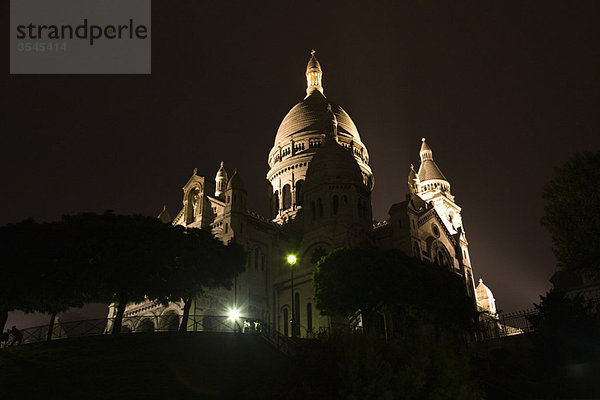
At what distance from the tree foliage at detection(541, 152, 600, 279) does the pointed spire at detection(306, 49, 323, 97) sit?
2687 inches

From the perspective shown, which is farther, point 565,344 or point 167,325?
point 167,325

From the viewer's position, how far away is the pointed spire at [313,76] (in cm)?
9811

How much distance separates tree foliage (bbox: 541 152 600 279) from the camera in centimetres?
3078

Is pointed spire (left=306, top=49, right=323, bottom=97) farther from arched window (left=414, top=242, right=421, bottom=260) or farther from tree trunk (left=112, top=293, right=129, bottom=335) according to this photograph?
tree trunk (left=112, top=293, right=129, bottom=335)

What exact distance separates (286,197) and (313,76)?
102 feet

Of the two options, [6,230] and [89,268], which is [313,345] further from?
[6,230]

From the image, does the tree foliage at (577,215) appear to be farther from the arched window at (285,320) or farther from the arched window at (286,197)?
the arched window at (286,197)

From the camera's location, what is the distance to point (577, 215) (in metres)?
31.5

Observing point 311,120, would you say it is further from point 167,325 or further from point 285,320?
point 167,325

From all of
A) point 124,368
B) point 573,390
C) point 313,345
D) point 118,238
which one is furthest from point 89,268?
point 573,390

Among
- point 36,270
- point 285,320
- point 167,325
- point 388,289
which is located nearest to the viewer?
point 36,270

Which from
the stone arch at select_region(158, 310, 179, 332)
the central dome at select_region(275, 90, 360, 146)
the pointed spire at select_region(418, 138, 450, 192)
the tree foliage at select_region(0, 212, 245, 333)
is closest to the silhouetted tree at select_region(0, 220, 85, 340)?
the tree foliage at select_region(0, 212, 245, 333)

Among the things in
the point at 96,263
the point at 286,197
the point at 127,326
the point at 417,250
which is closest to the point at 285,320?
the point at 417,250

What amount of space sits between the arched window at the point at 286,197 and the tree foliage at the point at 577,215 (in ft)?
157
